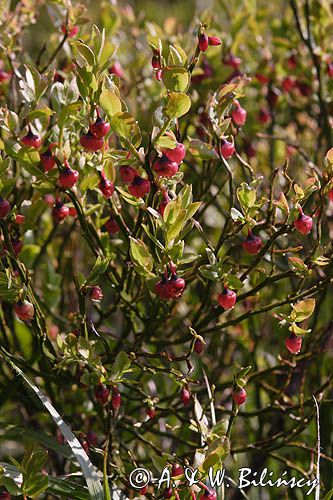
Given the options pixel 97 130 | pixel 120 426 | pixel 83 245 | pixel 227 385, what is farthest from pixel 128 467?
pixel 83 245

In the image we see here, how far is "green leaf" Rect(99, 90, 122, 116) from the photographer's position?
922 mm

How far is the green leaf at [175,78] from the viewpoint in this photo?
3.04 ft

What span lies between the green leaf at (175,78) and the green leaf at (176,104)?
26mm

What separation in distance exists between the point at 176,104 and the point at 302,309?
0.31m

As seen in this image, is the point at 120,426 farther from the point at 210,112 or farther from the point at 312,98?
the point at 312,98

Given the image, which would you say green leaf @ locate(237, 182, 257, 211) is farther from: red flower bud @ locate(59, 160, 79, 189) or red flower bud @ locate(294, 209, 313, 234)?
red flower bud @ locate(59, 160, 79, 189)

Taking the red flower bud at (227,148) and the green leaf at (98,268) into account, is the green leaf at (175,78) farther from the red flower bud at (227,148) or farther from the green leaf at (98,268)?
the green leaf at (98,268)

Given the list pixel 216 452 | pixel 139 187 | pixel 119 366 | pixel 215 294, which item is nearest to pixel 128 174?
pixel 139 187

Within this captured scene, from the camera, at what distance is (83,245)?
1.79 m

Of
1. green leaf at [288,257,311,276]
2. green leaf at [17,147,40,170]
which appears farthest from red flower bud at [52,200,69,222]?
green leaf at [288,257,311,276]

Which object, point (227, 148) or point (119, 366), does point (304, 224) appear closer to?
point (227, 148)

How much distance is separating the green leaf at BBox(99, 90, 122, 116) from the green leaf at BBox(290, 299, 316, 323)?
336 mm

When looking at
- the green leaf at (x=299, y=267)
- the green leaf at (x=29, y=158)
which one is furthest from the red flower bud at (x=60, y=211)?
the green leaf at (x=299, y=267)

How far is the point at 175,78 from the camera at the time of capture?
936mm
